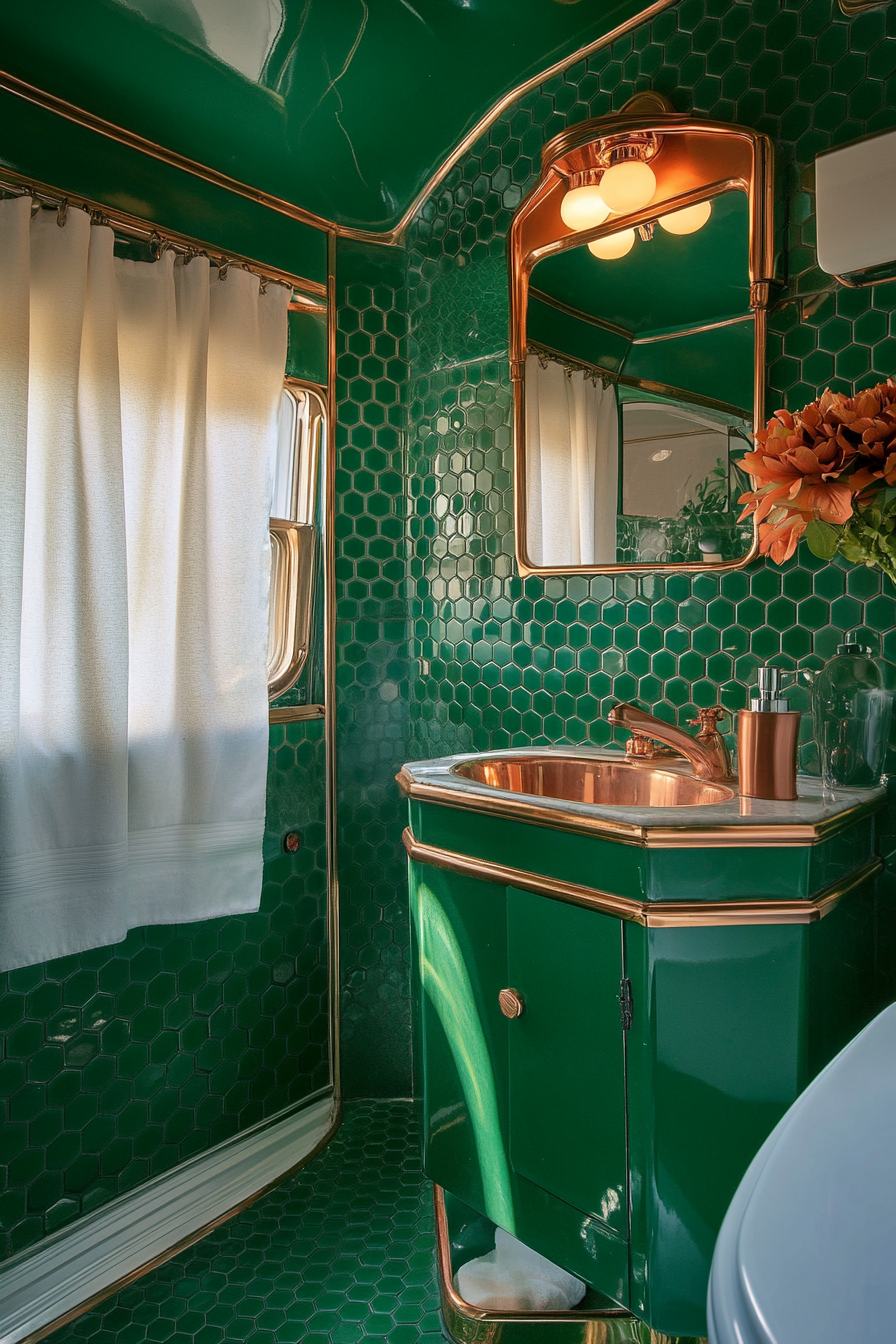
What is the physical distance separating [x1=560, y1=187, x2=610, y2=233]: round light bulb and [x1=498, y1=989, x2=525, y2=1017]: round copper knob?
1633mm

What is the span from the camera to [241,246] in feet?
7.06

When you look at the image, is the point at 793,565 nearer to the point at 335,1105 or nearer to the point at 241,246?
the point at 241,246

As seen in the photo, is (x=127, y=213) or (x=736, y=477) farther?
→ (x=127, y=213)

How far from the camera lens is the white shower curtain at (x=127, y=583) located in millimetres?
1677

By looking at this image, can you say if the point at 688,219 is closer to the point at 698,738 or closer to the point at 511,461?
the point at 511,461

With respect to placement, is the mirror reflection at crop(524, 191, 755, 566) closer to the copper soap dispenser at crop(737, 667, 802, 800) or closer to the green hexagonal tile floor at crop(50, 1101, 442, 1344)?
the copper soap dispenser at crop(737, 667, 802, 800)

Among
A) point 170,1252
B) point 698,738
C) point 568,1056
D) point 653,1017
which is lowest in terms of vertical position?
point 170,1252

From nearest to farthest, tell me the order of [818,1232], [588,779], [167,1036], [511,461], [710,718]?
[818,1232] → [710,718] → [588,779] → [167,1036] → [511,461]

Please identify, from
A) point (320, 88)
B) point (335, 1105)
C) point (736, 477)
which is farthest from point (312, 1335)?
point (320, 88)

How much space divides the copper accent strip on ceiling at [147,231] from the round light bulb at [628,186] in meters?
0.84

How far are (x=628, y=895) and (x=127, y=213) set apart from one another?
177cm

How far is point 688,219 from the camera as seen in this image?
5.88 ft

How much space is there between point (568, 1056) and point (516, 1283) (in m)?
0.60

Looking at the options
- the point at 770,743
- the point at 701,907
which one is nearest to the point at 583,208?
the point at 770,743
